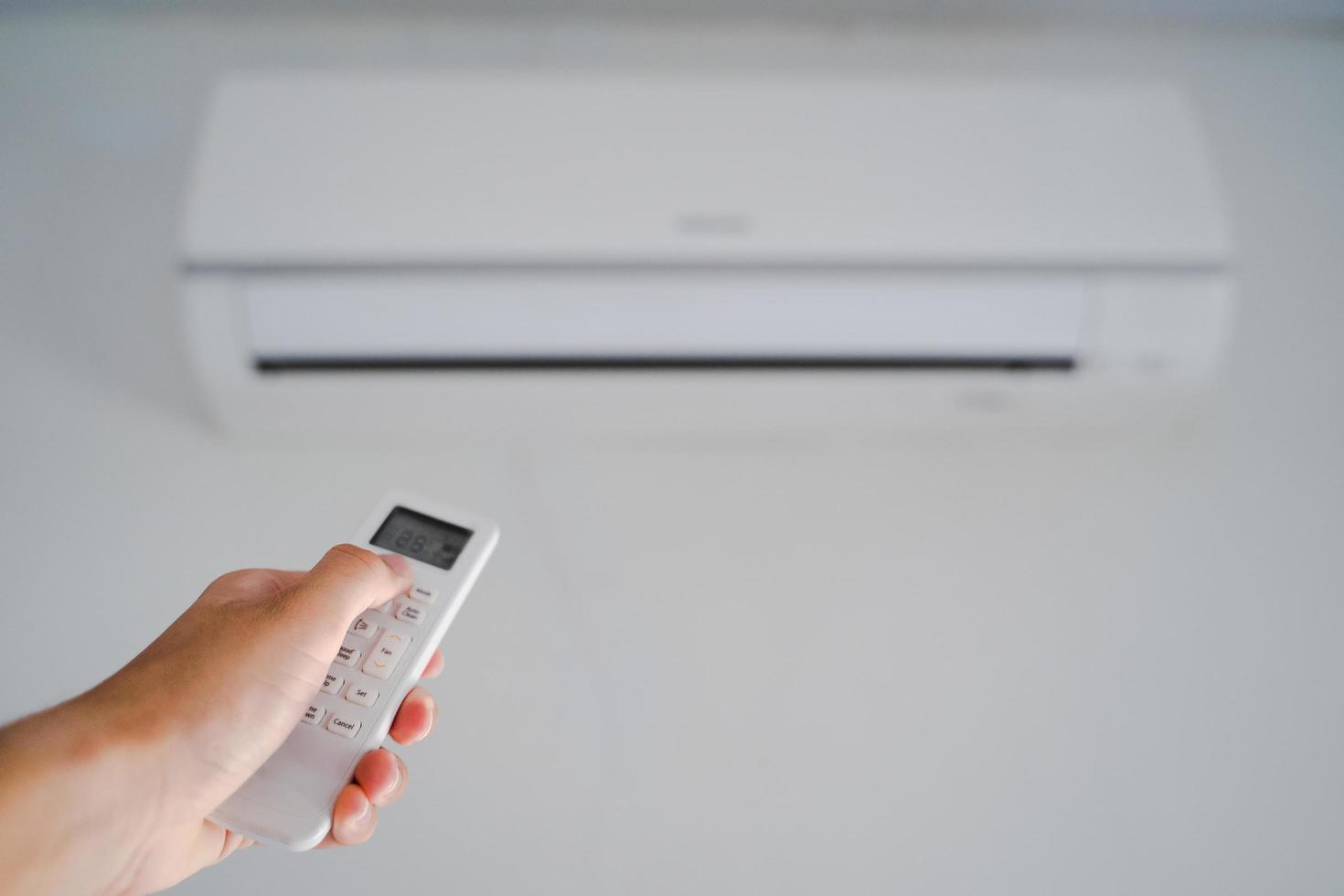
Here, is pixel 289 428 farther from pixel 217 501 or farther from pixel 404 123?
pixel 404 123

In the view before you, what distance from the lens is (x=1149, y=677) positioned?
107cm

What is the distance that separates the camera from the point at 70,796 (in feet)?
1.83

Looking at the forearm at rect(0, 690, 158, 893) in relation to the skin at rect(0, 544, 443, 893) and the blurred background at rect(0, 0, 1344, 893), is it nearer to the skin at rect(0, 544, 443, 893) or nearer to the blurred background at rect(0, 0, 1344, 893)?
the skin at rect(0, 544, 443, 893)

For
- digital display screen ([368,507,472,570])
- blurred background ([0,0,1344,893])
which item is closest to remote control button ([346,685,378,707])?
digital display screen ([368,507,472,570])

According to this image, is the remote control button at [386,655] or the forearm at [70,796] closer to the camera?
the forearm at [70,796]

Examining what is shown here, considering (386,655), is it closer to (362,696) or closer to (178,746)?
(362,696)

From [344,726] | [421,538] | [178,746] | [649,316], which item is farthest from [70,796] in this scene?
[649,316]

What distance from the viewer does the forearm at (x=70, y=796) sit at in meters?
0.54

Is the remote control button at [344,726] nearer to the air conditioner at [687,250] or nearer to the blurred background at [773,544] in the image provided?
the blurred background at [773,544]

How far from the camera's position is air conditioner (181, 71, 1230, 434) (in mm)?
1125

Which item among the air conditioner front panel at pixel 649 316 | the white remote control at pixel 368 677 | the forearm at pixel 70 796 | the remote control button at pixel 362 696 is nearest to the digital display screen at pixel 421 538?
the white remote control at pixel 368 677

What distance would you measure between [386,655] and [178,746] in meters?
0.16

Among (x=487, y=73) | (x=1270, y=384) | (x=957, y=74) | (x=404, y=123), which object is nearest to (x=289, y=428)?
(x=404, y=123)

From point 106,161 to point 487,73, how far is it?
0.64 m
